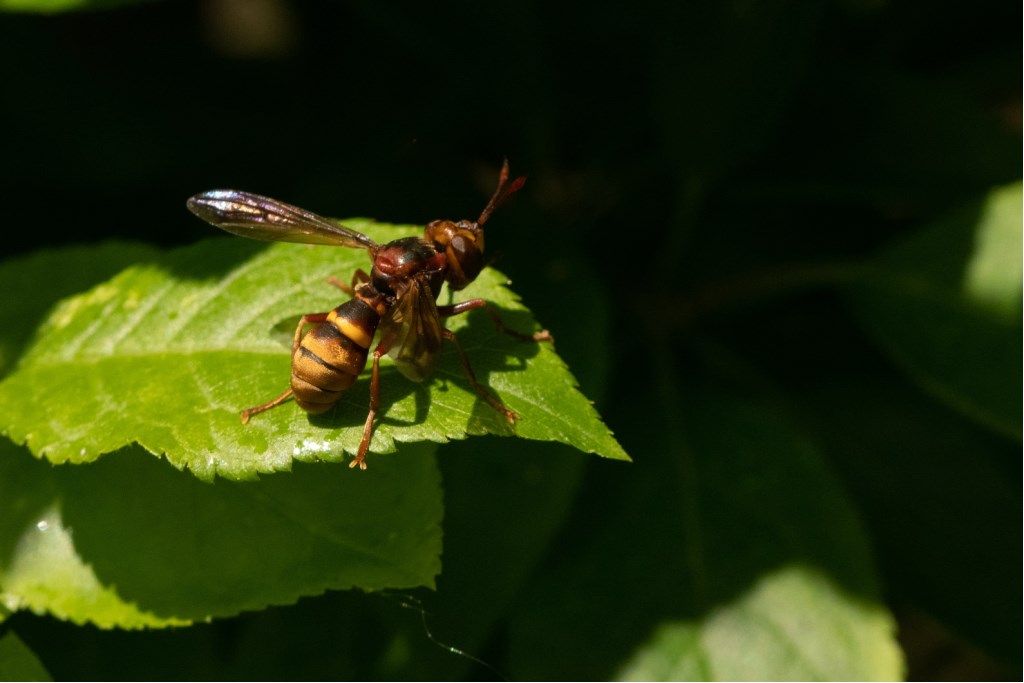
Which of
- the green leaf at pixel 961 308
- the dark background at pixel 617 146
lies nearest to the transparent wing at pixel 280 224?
the dark background at pixel 617 146

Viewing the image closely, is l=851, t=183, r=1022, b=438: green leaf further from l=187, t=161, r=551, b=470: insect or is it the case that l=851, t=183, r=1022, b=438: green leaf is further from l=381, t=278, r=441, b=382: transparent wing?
l=381, t=278, r=441, b=382: transparent wing

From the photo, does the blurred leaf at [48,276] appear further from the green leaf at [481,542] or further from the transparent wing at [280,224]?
the green leaf at [481,542]

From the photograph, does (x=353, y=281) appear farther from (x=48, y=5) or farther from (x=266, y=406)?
(x=48, y=5)

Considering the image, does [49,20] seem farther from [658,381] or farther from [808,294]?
[808,294]

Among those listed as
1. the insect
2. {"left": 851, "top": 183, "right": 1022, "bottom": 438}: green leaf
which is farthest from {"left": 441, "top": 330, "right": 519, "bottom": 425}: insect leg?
{"left": 851, "top": 183, "right": 1022, "bottom": 438}: green leaf

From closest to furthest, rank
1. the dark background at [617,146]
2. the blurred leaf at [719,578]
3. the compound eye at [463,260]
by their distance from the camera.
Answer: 1. the compound eye at [463,260]
2. the blurred leaf at [719,578]
3. the dark background at [617,146]
